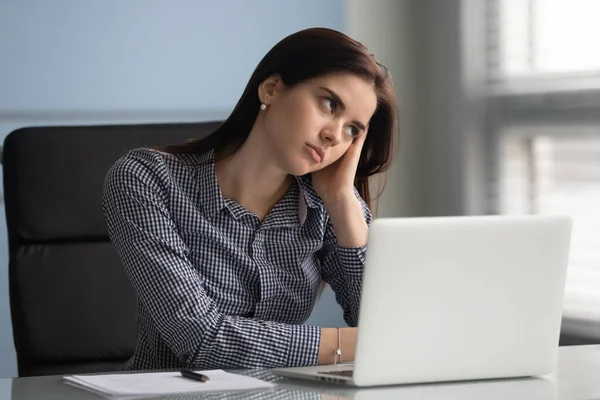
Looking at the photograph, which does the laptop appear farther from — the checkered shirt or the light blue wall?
the light blue wall

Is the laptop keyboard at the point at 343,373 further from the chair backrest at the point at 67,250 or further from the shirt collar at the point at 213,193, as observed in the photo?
the chair backrest at the point at 67,250

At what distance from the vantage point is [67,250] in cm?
188

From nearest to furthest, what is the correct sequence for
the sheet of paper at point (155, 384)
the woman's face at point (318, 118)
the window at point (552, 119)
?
the sheet of paper at point (155, 384), the woman's face at point (318, 118), the window at point (552, 119)

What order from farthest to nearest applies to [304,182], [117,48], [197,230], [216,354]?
[117,48], [304,182], [197,230], [216,354]

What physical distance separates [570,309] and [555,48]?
29.6 inches

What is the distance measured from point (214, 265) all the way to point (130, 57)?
138 centimetres

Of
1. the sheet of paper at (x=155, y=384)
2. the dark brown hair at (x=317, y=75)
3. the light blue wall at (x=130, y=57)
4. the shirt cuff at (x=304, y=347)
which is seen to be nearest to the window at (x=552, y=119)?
the light blue wall at (x=130, y=57)

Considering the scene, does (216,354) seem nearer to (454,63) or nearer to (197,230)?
(197,230)

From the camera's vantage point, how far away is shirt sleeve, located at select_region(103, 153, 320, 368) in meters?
1.51

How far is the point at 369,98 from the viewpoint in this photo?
1.76 m

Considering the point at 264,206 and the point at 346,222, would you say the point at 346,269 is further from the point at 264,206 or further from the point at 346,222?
the point at 264,206

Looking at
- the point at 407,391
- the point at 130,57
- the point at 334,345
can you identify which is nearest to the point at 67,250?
the point at 334,345

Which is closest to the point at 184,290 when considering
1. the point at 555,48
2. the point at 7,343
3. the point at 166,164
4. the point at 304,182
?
the point at 166,164

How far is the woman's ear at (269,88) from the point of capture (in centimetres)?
179
